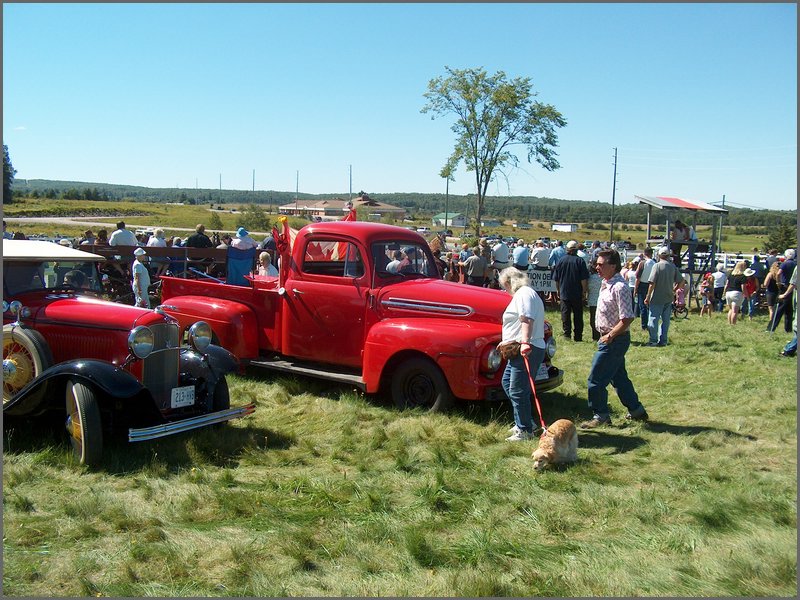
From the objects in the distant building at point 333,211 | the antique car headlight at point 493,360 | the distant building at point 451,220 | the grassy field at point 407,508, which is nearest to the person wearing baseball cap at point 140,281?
the grassy field at point 407,508

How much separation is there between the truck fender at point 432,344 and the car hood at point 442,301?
0.37 feet

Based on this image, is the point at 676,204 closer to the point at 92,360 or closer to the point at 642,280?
the point at 642,280

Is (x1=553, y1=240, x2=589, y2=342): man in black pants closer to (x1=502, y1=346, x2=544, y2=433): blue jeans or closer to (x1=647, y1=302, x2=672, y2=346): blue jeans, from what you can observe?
(x1=647, y1=302, x2=672, y2=346): blue jeans

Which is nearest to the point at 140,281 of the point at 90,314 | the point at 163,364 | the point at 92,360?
the point at 90,314

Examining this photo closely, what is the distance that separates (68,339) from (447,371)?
3.56 m

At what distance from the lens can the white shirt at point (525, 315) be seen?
20.7ft

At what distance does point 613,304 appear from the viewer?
6859mm

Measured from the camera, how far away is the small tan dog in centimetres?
552

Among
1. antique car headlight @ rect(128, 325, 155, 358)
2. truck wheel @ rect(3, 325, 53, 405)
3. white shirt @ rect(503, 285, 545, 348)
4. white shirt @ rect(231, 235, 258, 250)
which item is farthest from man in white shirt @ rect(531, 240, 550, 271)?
truck wheel @ rect(3, 325, 53, 405)

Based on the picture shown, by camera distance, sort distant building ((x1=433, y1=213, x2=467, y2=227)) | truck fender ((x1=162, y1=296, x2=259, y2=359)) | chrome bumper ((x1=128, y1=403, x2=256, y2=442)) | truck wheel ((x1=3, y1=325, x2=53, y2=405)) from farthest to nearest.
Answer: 1. distant building ((x1=433, y1=213, x2=467, y2=227))
2. truck fender ((x1=162, y1=296, x2=259, y2=359))
3. truck wheel ((x1=3, y1=325, x2=53, y2=405))
4. chrome bumper ((x1=128, y1=403, x2=256, y2=442))

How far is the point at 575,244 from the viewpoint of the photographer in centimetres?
1220

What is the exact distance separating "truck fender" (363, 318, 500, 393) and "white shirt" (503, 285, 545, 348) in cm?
43

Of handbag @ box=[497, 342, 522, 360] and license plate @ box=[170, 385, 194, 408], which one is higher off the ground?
handbag @ box=[497, 342, 522, 360]

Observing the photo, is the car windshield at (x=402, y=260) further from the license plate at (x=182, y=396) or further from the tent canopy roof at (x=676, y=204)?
the tent canopy roof at (x=676, y=204)
